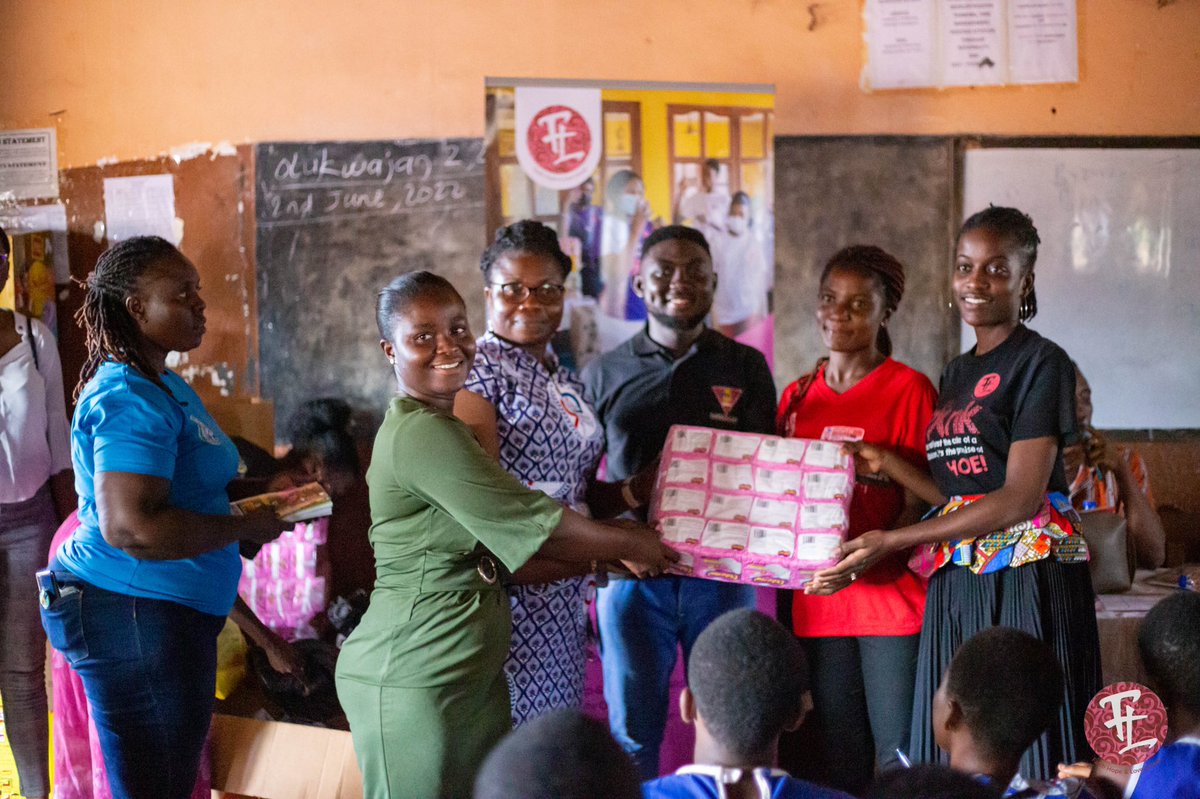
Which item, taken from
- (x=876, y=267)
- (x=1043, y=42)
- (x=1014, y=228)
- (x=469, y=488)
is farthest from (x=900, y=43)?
(x=469, y=488)

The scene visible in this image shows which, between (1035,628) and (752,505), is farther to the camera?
(752,505)

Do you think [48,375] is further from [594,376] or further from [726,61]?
[726,61]

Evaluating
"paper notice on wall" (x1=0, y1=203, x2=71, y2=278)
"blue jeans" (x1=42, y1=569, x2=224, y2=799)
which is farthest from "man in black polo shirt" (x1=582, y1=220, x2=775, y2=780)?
"paper notice on wall" (x1=0, y1=203, x2=71, y2=278)

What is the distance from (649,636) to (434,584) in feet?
3.37

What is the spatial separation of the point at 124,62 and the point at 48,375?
163cm

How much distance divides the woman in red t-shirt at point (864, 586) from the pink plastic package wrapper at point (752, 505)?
0.79 ft

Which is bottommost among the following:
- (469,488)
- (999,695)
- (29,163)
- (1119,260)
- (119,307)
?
(999,695)

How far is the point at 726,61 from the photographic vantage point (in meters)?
4.52

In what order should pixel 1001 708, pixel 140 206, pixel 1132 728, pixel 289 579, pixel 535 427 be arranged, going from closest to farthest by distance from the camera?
pixel 1001 708 < pixel 1132 728 < pixel 535 427 < pixel 289 579 < pixel 140 206

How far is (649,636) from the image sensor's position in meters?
3.02

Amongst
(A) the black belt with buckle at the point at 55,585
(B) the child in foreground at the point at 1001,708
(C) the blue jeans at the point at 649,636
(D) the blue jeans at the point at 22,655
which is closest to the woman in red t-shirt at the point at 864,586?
(C) the blue jeans at the point at 649,636

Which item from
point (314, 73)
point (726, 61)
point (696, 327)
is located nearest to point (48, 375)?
point (314, 73)

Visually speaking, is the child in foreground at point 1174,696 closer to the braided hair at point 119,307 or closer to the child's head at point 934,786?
the child's head at point 934,786

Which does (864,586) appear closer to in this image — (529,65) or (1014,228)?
(1014,228)
